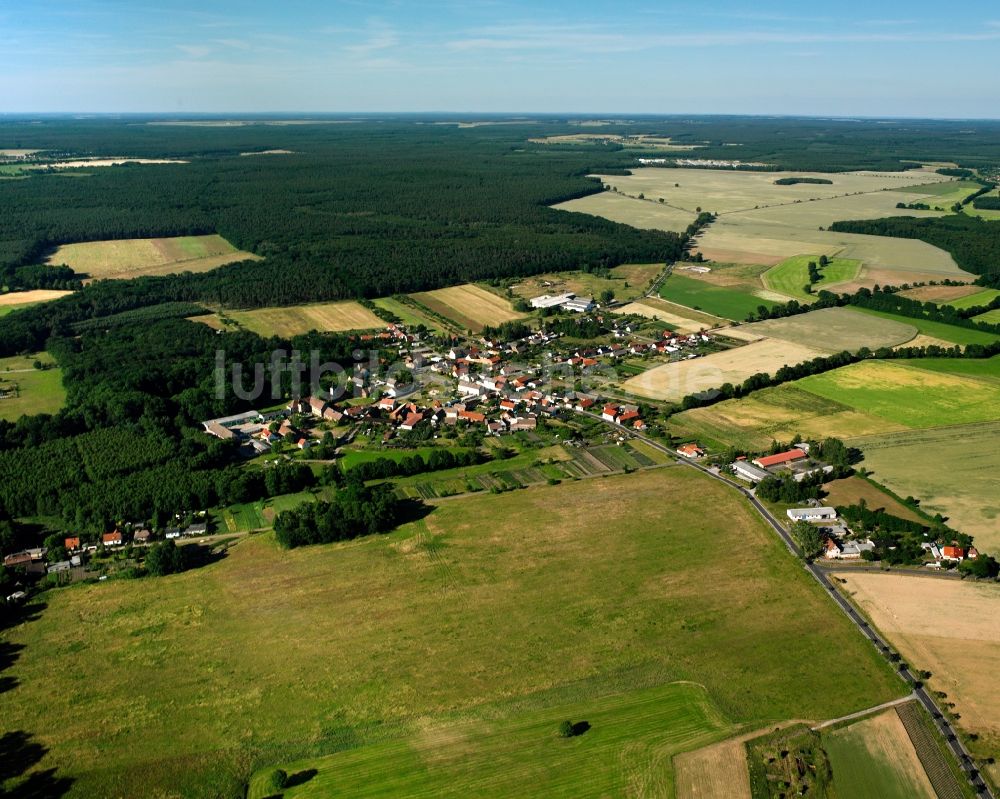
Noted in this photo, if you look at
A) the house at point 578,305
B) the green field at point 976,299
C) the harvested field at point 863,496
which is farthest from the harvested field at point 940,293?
the harvested field at point 863,496

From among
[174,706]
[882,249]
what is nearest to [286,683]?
[174,706]

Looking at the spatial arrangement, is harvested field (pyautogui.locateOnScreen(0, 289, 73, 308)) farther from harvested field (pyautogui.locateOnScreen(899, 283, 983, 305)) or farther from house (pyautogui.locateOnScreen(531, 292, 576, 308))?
harvested field (pyautogui.locateOnScreen(899, 283, 983, 305))

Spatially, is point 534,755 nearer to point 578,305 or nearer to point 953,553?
point 953,553

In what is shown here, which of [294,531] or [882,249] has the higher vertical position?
[882,249]

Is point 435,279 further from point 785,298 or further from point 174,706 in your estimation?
point 174,706

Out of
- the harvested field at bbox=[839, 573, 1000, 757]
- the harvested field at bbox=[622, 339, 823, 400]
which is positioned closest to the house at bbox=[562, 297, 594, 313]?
the harvested field at bbox=[622, 339, 823, 400]

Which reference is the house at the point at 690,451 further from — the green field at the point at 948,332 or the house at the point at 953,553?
the green field at the point at 948,332
